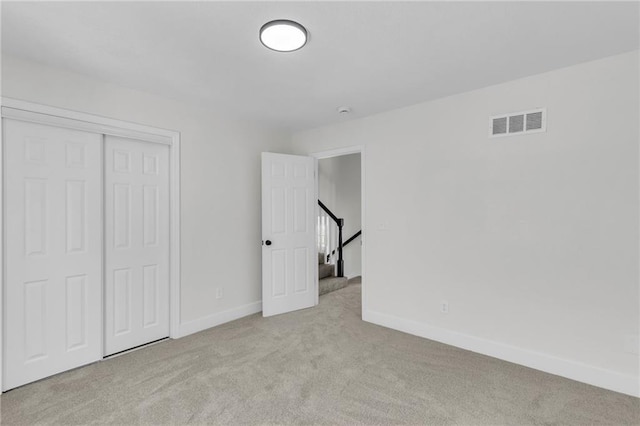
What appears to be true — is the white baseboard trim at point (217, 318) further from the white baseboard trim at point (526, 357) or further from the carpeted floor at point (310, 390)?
the white baseboard trim at point (526, 357)

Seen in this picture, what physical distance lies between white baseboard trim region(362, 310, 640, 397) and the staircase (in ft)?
4.90

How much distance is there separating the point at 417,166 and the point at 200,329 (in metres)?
2.84

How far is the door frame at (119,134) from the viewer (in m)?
2.22

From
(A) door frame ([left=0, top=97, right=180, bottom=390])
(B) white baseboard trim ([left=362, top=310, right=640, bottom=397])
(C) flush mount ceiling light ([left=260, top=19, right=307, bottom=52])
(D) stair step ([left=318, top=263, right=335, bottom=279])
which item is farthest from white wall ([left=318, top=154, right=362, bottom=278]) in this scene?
(C) flush mount ceiling light ([left=260, top=19, right=307, bottom=52])

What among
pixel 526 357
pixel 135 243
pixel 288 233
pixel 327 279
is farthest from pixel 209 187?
pixel 526 357

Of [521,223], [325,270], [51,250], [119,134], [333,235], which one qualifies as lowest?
[325,270]

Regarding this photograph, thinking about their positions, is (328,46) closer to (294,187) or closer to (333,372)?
(294,187)

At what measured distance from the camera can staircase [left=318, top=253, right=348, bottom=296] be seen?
4891 millimetres

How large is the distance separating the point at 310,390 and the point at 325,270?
3081 millimetres

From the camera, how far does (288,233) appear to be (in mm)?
4000

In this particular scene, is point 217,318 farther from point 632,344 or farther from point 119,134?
point 632,344

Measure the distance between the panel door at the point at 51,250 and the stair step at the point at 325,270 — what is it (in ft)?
10.4

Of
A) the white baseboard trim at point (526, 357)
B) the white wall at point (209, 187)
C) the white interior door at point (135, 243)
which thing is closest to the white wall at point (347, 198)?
the white wall at point (209, 187)

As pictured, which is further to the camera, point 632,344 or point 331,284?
point 331,284
